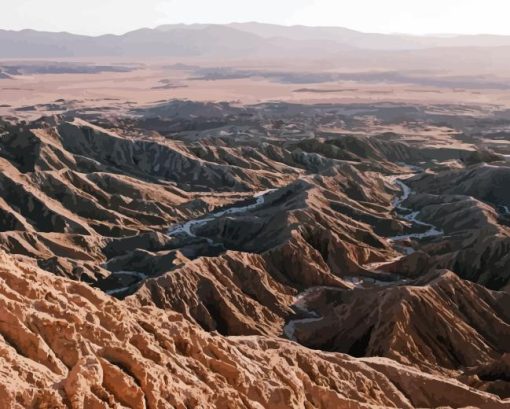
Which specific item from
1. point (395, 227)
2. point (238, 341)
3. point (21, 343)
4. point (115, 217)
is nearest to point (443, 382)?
point (238, 341)

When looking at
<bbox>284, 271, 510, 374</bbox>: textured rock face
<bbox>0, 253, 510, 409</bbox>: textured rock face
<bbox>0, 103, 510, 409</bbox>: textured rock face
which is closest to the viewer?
<bbox>0, 253, 510, 409</bbox>: textured rock face

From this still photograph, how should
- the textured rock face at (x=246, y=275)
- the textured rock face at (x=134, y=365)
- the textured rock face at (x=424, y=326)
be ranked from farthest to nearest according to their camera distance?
1. the textured rock face at (x=424, y=326)
2. the textured rock face at (x=246, y=275)
3. the textured rock face at (x=134, y=365)

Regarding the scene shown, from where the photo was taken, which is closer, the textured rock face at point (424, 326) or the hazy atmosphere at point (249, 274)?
the hazy atmosphere at point (249, 274)

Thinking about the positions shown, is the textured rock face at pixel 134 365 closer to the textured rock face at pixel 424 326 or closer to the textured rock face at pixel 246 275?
the textured rock face at pixel 246 275

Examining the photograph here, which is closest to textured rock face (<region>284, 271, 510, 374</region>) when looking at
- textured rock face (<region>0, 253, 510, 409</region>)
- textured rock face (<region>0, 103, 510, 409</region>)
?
textured rock face (<region>0, 103, 510, 409</region>)

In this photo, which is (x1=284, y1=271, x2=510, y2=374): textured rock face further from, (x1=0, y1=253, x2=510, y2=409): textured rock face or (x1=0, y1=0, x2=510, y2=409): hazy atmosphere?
(x1=0, y1=253, x2=510, y2=409): textured rock face

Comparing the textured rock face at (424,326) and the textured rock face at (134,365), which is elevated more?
the textured rock face at (134,365)

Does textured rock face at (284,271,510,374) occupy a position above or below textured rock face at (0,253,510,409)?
below

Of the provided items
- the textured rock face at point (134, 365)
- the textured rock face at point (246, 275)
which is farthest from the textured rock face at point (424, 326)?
the textured rock face at point (134, 365)

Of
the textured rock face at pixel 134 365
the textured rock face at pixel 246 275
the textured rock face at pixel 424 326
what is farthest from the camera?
the textured rock face at pixel 424 326
